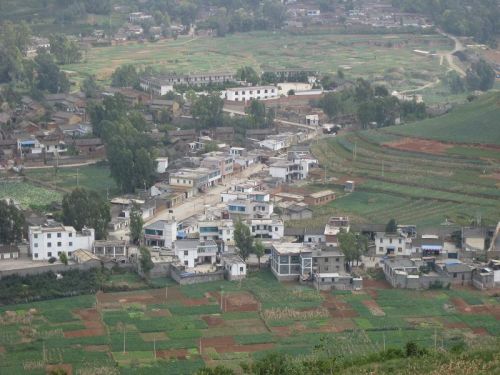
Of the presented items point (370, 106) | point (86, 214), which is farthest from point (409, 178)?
point (86, 214)

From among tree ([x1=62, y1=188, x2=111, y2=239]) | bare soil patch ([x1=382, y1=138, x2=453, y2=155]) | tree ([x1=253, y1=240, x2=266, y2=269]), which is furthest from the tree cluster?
bare soil patch ([x1=382, y1=138, x2=453, y2=155])

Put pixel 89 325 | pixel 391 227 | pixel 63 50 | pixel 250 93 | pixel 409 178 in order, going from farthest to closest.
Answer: pixel 63 50 < pixel 250 93 < pixel 409 178 < pixel 391 227 < pixel 89 325

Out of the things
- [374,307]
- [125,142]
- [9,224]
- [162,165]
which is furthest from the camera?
[162,165]

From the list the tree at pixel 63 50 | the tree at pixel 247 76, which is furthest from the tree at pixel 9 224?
the tree at pixel 63 50

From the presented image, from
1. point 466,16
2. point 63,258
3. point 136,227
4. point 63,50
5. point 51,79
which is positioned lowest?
point 63,50

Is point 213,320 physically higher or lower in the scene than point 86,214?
lower

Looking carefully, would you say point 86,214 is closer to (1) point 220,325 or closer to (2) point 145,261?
(2) point 145,261
